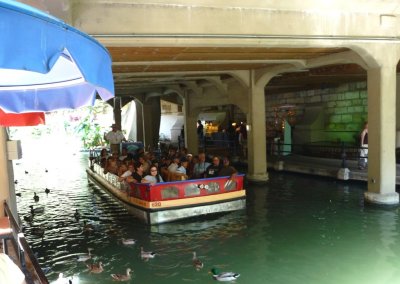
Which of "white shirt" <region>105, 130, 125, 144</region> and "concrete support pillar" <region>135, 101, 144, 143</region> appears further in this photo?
"concrete support pillar" <region>135, 101, 144, 143</region>

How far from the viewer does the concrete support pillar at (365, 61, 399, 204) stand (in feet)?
33.4

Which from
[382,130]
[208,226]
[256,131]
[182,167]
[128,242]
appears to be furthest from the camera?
[256,131]

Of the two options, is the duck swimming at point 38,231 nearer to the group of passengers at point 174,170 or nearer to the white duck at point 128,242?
the white duck at point 128,242

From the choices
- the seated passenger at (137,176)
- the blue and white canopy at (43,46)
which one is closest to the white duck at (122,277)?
the seated passenger at (137,176)

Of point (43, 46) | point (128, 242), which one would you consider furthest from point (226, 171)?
point (43, 46)

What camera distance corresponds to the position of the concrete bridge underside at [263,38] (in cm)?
747

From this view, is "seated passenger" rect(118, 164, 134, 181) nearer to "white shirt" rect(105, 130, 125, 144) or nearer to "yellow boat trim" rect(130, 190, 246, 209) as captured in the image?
"yellow boat trim" rect(130, 190, 246, 209)

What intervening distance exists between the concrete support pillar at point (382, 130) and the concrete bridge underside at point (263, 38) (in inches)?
1.0

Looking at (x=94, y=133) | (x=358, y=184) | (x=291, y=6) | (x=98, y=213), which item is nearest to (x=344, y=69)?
(x=358, y=184)

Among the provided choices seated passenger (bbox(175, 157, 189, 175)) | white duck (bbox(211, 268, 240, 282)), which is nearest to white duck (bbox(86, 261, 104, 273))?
white duck (bbox(211, 268, 240, 282))

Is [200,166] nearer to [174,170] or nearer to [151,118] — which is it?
[174,170]

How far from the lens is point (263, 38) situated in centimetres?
855

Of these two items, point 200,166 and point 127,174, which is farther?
point 200,166

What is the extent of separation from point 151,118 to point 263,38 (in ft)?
66.3
